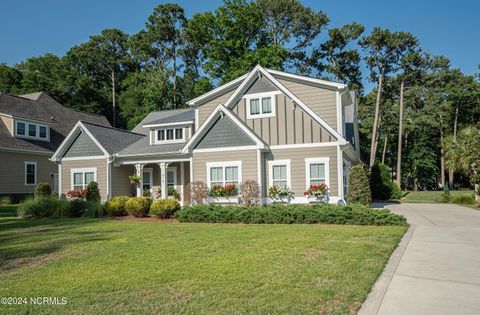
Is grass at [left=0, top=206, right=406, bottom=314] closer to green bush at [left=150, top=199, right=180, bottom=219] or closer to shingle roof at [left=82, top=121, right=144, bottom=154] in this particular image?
green bush at [left=150, top=199, right=180, bottom=219]

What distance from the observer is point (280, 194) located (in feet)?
51.4

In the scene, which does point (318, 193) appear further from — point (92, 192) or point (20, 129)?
point (20, 129)

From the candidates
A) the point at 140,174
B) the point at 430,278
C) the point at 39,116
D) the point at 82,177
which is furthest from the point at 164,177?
the point at 39,116

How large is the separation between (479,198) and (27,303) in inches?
844

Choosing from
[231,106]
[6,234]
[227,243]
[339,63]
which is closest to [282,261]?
[227,243]

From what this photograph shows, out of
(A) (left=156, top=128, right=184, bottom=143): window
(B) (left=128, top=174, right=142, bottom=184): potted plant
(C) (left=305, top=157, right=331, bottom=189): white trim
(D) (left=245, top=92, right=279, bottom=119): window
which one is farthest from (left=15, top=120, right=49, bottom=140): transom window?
(C) (left=305, top=157, right=331, bottom=189): white trim

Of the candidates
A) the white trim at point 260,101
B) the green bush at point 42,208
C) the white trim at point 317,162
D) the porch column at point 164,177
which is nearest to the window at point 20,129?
the green bush at point 42,208

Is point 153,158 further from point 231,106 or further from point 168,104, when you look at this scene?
point 168,104

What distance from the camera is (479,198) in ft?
62.2

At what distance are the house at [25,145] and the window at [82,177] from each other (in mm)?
7597

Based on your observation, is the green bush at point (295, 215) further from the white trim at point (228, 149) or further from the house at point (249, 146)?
the white trim at point (228, 149)

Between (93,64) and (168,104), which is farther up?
(93,64)

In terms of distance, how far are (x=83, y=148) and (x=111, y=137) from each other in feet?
5.92

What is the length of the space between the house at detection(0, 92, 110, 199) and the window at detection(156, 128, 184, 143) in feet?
38.1
